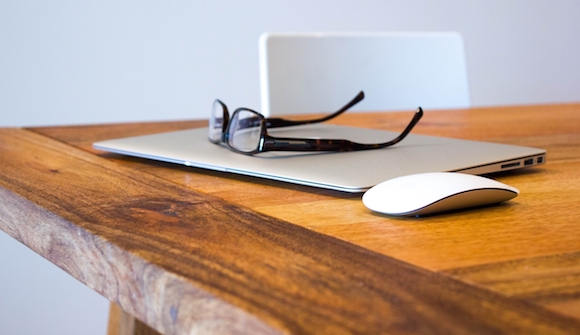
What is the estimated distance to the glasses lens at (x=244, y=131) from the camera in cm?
60

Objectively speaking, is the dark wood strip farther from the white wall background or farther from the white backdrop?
the white backdrop

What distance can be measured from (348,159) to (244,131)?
0.11 m

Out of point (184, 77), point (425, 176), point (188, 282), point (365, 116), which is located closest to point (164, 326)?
point (188, 282)

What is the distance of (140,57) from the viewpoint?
280 cm

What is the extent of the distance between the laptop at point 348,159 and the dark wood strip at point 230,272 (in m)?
0.08

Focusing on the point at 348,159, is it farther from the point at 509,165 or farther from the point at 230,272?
the point at 230,272

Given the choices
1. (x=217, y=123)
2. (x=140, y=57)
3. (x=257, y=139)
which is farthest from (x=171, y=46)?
(x=257, y=139)

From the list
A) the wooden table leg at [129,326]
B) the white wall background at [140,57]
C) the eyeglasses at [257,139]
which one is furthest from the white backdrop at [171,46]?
the eyeglasses at [257,139]

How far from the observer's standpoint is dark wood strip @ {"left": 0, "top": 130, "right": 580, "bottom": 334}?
9.6 inches

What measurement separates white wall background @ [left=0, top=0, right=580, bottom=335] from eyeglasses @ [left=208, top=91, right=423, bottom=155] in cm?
160

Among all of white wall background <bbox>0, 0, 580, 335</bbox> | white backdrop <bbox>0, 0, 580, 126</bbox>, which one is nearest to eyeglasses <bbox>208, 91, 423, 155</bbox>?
white wall background <bbox>0, 0, 580, 335</bbox>

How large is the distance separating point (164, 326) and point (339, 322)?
3.9 inches

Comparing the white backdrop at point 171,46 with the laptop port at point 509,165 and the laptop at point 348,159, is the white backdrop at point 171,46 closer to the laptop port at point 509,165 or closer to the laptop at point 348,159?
the laptop at point 348,159

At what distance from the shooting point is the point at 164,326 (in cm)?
30
